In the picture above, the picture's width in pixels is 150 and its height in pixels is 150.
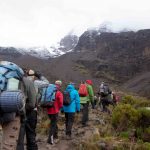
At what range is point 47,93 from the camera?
9656mm

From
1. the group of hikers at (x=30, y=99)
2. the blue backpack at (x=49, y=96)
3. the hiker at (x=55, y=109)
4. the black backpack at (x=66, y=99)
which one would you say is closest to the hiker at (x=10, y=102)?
the group of hikers at (x=30, y=99)

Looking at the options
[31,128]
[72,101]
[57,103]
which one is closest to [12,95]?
[31,128]

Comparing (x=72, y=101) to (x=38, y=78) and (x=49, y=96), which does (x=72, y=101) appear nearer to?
(x=49, y=96)

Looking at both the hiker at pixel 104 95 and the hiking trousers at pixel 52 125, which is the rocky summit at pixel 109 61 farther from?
the hiking trousers at pixel 52 125

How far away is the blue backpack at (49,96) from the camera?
9531mm

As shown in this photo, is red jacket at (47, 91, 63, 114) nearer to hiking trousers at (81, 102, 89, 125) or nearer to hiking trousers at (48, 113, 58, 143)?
hiking trousers at (48, 113, 58, 143)

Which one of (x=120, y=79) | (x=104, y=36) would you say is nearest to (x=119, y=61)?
(x=120, y=79)

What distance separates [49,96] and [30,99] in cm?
302

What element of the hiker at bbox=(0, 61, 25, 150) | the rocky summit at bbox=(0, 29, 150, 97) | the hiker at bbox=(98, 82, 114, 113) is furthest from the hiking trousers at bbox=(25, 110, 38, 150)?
the rocky summit at bbox=(0, 29, 150, 97)

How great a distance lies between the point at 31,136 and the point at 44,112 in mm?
7177

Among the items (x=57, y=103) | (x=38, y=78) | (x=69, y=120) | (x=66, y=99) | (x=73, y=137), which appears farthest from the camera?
(x=73, y=137)

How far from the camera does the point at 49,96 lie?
9789mm

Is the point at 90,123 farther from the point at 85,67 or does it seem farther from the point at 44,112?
the point at 85,67

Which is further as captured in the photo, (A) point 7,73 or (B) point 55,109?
(B) point 55,109
